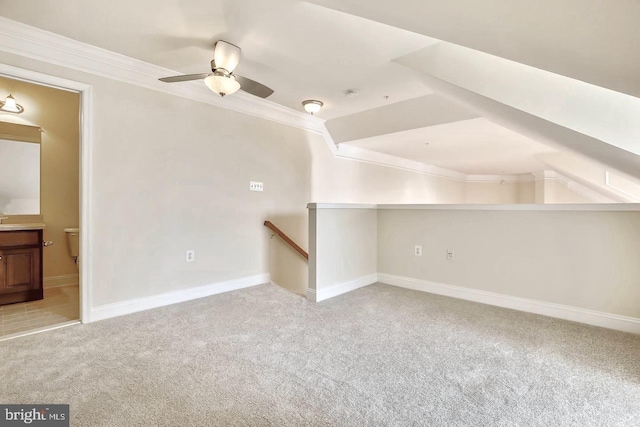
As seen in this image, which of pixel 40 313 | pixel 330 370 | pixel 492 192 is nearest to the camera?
pixel 330 370

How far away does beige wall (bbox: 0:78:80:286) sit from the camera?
142 inches

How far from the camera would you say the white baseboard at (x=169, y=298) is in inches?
102

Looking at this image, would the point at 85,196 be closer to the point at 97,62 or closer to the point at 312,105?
the point at 97,62

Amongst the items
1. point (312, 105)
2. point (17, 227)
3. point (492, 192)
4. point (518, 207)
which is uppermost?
point (312, 105)

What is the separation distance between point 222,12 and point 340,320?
98.8 inches

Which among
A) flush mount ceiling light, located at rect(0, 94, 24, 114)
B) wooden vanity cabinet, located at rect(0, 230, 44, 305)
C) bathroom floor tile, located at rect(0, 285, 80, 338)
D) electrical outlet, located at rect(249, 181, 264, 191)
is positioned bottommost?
bathroom floor tile, located at rect(0, 285, 80, 338)

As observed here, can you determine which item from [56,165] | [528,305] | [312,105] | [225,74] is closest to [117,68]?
[225,74]

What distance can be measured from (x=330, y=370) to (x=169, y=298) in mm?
2008

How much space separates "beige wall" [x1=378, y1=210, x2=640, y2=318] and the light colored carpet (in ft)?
1.02

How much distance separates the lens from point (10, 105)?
331 centimetres

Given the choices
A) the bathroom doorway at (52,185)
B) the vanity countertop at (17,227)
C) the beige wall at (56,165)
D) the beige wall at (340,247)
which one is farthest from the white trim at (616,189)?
the vanity countertop at (17,227)

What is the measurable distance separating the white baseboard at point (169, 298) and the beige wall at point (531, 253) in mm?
1811

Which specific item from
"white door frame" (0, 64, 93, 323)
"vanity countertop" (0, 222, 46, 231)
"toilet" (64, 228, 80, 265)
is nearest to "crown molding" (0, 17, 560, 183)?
"white door frame" (0, 64, 93, 323)

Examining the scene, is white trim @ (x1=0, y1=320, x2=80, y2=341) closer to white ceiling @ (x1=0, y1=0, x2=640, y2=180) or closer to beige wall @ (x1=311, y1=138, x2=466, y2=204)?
white ceiling @ (x1=0, y1=0, x2=640, y2=180)
